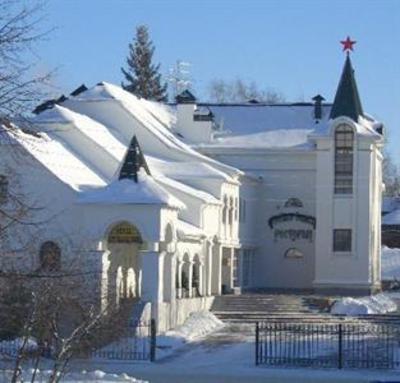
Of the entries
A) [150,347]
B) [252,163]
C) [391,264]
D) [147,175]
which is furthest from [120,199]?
[391,264]

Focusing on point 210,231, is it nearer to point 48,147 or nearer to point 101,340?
point 48,147

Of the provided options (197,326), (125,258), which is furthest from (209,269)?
(197,326)

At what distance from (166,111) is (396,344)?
28161 mm

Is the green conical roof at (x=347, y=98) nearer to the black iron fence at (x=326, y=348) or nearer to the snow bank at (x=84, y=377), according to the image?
the black iron fence at (x=326, y=348)

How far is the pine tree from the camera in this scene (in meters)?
99.2

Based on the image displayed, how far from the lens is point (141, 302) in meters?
38.2

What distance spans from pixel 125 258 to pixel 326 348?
42.8ft

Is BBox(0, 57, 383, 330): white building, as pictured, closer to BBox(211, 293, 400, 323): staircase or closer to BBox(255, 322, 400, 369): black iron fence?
BBox(211, 293, 400, 323): staircase

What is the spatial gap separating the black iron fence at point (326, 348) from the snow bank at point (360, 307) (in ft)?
27.8

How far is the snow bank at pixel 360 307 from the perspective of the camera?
4516 centimetres

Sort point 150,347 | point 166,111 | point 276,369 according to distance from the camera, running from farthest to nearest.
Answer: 1. point 166,111
2. point 150,347
3. point 276,369

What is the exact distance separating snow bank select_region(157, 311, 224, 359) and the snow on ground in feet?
89.7

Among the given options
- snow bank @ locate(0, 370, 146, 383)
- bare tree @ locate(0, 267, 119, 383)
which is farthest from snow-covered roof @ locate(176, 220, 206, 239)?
bare tree @ locate(0, 267, 119, 383)

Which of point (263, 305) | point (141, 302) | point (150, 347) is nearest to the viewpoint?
point (150, 347)
